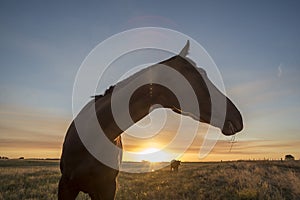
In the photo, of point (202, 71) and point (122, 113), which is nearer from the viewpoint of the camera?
point (202, 71)

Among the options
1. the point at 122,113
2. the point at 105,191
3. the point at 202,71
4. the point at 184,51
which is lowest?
the point at 105,191

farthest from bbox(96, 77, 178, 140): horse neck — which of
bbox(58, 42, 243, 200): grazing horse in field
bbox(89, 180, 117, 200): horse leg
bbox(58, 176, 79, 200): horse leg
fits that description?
bbox(58, 176, 79, 200): horse leg

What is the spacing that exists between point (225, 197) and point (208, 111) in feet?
26.6

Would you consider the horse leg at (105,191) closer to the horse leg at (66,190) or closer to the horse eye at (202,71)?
the horse leg at (66,190)

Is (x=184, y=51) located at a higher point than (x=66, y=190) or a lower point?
higher

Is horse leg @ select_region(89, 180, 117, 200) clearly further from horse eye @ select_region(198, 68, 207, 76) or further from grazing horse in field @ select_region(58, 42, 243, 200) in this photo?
horse eye @ select_region(198, 68, 207, 76)

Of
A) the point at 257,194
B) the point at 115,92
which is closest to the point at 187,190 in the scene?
the point at 257,194

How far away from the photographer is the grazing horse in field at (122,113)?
3786 millimetres

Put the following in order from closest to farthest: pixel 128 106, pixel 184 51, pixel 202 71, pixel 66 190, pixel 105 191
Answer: pixel 202 71 → pixel 184 51 → pixel 128 106 → pixel 66 190 → pixel 105 191

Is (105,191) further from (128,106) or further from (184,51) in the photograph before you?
(184,51)

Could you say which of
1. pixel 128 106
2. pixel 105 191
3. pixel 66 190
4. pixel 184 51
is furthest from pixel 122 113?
pixel 66 190

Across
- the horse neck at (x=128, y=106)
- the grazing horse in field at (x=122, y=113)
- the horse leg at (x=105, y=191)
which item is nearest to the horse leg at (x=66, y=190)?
the grazing horse in field at (x=122, y=113)

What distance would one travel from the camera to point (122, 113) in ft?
14.7

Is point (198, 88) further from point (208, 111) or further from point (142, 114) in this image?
point (142, 114)
